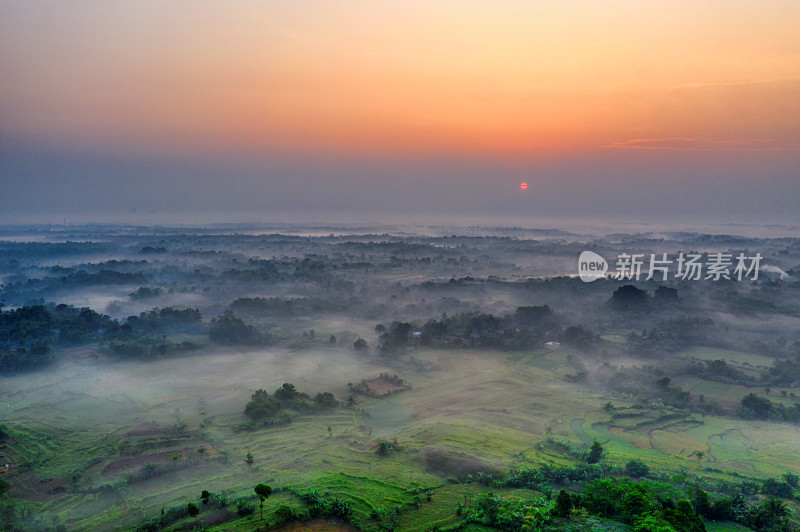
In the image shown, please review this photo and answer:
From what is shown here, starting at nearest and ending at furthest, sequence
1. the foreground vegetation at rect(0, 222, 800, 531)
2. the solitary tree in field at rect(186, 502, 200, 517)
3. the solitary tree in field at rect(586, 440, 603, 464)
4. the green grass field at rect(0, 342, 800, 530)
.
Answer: the solitary tree in field at rect(186, 502, 200, 517) → the foreground vegetation at rect(0, 222, 800, 531) → the green grass field at rect(0, 342, 800, 530) → the solitary tree in field at rect(586, 440, 603, 464)

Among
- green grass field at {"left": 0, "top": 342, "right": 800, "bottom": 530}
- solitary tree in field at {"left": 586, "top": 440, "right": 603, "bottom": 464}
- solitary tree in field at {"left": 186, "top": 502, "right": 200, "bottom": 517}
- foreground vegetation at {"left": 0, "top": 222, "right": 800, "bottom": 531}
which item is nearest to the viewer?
solitary tree in field at {"left": 186, "top": 502, "right": 200, "bottom": 517}

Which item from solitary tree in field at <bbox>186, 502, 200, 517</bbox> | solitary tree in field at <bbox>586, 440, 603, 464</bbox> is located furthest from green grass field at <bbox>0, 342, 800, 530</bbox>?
solitary tree in field at <bbox>186, 502, 200, 517</bbox>

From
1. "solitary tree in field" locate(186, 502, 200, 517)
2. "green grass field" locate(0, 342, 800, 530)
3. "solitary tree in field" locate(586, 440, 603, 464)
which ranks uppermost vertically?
"solitary tree in field" locate(186, 502, 200, 517)

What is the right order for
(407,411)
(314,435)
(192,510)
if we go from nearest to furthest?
(192,510), (314,435), (407,411)

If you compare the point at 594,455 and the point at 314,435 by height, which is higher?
the point at 594,455

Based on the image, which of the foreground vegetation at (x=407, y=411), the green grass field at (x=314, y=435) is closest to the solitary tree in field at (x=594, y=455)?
the foreground vegetation at (x=407, y=411)

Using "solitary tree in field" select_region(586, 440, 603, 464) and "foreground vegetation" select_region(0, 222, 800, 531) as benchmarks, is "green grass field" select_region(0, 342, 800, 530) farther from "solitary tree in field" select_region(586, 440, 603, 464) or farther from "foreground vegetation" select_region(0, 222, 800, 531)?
"solitary tree in field" select_region(586, 440, 603, 464)

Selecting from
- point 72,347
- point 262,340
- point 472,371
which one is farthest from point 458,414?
point 72,347

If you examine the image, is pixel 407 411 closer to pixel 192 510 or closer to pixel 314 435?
pixel 314 435

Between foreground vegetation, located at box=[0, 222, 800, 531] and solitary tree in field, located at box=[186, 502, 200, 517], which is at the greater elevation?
solitary tree in field, located at box=[186, 502, 200, 517]

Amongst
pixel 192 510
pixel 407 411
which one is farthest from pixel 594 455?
pixel 192 510

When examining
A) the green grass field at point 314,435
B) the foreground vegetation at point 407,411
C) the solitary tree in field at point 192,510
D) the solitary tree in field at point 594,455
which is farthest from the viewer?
the solitary tree in field at point 594,455

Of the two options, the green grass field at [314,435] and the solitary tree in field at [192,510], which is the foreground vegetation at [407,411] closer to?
the green grass field at [314,435]

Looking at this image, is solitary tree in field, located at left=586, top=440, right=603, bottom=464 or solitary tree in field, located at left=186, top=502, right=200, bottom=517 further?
solitary tree in field, located at left=586, top=440, right=603, bottom=464
